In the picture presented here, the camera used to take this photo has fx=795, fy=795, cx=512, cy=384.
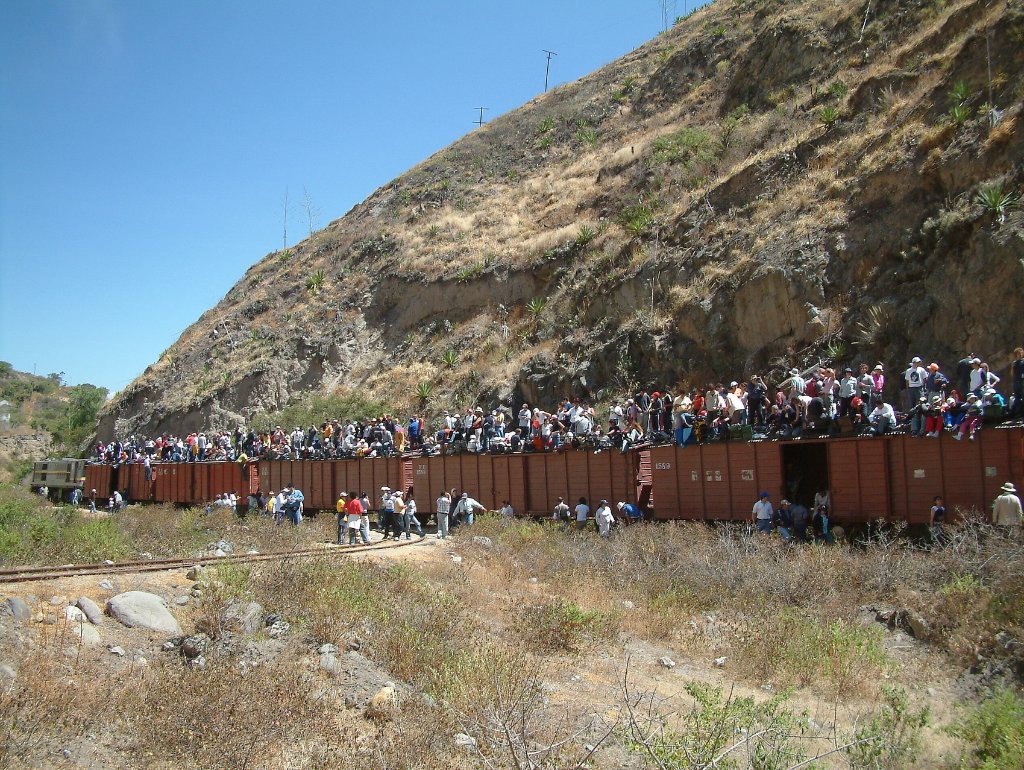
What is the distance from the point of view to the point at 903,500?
1584 centimetres

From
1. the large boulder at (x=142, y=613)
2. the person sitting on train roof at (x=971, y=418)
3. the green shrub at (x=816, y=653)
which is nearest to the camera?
the large boulder at (x=142, y=613)

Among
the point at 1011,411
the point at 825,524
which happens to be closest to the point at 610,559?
the point at 825,524

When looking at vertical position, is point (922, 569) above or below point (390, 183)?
below

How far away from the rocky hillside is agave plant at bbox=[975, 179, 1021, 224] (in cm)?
6

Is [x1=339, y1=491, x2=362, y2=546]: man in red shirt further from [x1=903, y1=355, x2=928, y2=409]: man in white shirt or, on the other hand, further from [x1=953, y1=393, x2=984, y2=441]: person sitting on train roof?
[x1=953, y1=393, x2=984, y2=441]: person sitting on train roof

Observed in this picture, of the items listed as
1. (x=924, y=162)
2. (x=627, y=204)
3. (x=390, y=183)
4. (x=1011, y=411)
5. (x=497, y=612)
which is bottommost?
(x=497, y=612)

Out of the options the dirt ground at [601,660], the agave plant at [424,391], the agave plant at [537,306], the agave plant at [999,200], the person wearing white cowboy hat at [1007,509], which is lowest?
the dirt ground at [601,660]

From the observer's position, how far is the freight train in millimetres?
14844

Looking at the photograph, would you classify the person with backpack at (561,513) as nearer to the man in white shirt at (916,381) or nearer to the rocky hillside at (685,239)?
the rocky hillside at (685,239)

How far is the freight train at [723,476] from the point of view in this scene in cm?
1484

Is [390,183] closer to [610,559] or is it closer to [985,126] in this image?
[985,126]

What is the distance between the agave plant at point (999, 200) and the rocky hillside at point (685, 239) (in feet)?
0.21

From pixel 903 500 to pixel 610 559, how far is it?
5.94 m

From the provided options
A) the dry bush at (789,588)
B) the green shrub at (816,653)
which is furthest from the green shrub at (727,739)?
the dry bush at (789,588)
